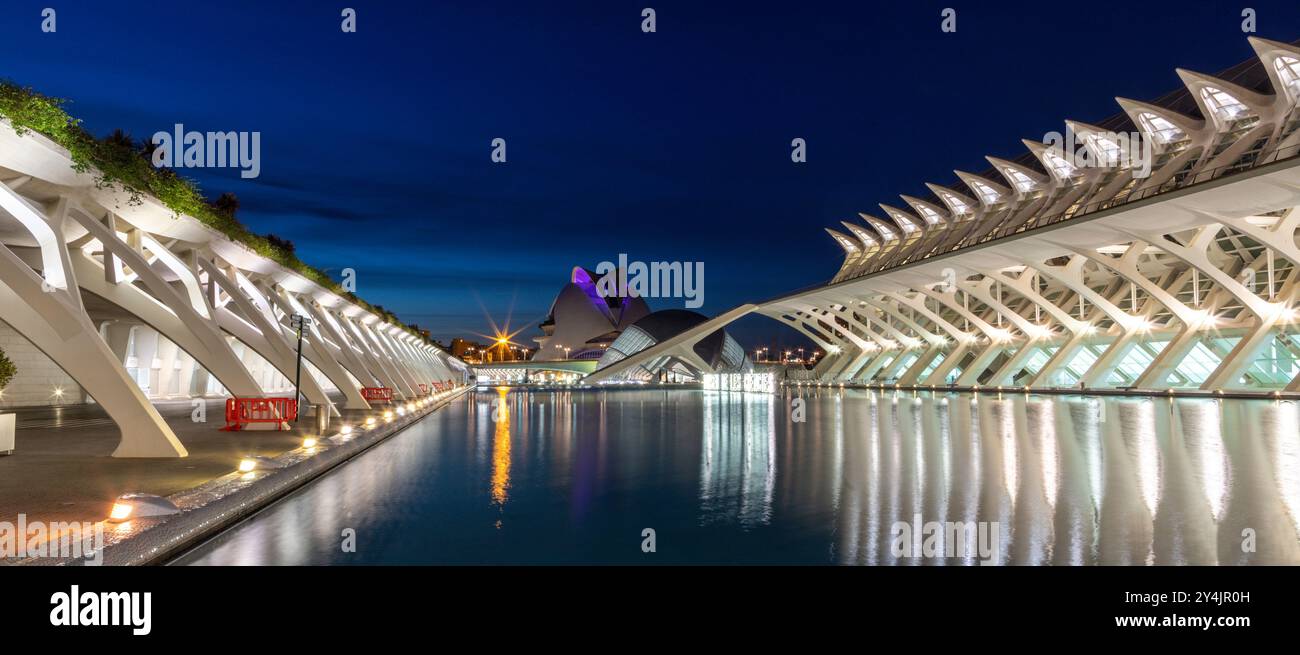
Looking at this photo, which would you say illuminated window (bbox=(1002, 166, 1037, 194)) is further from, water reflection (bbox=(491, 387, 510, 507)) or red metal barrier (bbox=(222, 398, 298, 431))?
red metal barrier (bbox=(222, 398, 298, 431))

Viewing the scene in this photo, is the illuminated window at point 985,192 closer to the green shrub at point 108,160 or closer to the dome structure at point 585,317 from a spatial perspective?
the green shrub at point 108,160

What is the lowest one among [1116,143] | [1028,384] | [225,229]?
[1028,384]

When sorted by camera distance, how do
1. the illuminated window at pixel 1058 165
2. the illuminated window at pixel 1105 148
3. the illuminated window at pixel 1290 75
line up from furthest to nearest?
the illuminated window at pixel 1058 165, the illuminated window at pixel 1105 148, the illuminated window at pixel 1290 75

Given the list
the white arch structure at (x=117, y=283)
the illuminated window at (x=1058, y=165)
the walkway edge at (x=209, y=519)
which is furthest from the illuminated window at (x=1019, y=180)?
A: the walkway edge at (x=209, y=519)

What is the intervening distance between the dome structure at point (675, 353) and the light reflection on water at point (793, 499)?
5457 centimetres

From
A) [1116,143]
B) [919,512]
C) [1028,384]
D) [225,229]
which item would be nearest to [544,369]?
[1028,384]

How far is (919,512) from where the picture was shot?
7852 millimetres

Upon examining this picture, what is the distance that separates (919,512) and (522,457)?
692 cm

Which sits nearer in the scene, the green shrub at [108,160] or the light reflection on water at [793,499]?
the light reflection on water at [793,499]

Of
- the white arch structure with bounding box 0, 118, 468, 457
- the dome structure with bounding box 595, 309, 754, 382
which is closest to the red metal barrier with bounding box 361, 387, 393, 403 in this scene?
the white arch structure with bounding box 0, 118, 468, 457

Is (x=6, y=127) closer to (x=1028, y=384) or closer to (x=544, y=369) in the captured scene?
(x=1028, y=384)

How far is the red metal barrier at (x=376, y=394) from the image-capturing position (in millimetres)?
28906

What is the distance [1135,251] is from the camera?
124ft

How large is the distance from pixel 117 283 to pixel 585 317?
90369 mm
